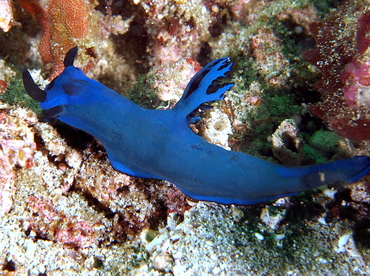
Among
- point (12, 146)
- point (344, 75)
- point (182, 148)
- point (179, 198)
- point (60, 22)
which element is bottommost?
point (179, 198)

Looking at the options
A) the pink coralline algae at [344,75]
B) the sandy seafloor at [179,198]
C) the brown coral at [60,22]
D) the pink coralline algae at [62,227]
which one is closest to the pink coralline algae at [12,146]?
the sandy seafloor at [179,198]

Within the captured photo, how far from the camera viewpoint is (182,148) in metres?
2.50

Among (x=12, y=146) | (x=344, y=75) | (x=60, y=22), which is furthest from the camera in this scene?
(x=60, y=22)

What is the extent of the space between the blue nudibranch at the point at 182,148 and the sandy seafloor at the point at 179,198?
0.33 m

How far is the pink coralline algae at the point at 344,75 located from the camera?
233cm

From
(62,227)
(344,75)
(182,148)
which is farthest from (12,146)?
(344,75)

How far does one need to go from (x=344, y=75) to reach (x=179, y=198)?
216 centimetres

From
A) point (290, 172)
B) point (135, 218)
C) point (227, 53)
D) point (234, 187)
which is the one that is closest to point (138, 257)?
point (135, 218)

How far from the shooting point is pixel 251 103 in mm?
3475

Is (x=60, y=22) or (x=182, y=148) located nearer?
(x=182, y=148)

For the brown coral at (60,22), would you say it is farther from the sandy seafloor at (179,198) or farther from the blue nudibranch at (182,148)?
the blue nudibranch at (182,148)

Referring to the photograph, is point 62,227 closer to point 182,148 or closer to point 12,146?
point 12,146

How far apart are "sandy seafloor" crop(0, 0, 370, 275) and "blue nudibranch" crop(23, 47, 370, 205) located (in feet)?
1.08

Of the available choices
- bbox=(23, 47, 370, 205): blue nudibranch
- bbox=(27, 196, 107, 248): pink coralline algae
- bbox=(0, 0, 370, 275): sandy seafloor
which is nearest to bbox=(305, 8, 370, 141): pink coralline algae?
bbox=(0, 0, 370, 275): sandy seafloor
